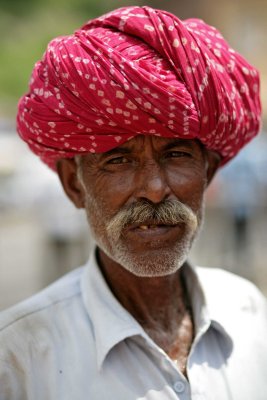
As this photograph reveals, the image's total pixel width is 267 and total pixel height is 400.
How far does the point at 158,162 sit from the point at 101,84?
0.38 metres

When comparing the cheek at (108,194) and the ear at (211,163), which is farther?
the ear at (211,163)

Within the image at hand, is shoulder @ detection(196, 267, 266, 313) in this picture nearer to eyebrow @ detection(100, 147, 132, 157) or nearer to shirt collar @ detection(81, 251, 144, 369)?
shirt collar @ detection(81, 251, 144, 369)

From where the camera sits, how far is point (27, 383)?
2.35 m

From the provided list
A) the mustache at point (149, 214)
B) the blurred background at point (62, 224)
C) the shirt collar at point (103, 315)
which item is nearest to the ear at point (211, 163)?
the mustache at point (149, 214)

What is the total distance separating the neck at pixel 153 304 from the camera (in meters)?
2.71

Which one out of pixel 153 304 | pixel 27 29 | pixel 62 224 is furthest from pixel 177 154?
pixel 27 29

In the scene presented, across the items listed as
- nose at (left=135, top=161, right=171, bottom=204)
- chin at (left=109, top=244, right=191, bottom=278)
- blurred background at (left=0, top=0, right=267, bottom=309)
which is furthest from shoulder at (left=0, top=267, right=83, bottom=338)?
blurred background at (left=0, top=0, right=267, bottom=309)

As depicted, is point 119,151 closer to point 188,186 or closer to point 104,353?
point 188,186

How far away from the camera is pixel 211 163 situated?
9.67ft

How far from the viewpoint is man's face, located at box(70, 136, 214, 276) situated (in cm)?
254

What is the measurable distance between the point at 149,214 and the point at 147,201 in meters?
0.05

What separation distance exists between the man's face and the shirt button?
1.40 ft

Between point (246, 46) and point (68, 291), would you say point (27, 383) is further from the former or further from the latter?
point (246, 46)

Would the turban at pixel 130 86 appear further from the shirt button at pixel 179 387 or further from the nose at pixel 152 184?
the shirt button at pixel 179 387
